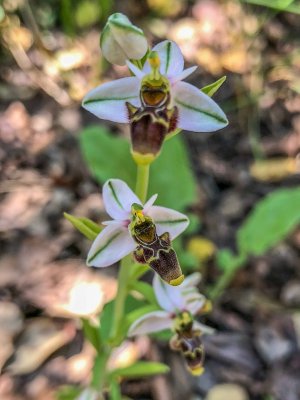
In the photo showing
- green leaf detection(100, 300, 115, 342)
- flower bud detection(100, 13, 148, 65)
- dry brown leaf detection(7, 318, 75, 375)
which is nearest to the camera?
flower bud detection(100, 13, 148, 65)

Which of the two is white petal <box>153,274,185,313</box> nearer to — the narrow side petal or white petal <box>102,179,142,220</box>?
the narrow side petal

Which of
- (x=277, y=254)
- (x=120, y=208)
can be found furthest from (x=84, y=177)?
(x=120, y=208)

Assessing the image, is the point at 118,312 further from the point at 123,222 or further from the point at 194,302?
the point at 123,222

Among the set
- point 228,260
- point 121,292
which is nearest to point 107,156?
point 228,260

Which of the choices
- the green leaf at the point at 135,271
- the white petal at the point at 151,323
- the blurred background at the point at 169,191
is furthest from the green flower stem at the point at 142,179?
the blurred background at the point at 169,191

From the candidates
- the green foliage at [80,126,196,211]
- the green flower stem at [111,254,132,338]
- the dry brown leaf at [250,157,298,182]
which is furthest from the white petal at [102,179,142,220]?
the dry brown leaf at [250,157,298,182]

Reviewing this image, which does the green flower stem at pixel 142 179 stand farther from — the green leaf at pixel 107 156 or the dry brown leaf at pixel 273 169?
the dry brown leaf at pixel 273 169
